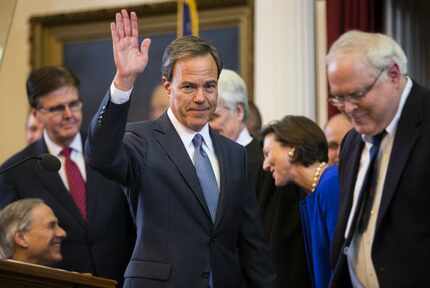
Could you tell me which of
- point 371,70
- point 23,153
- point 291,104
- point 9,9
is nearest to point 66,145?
point 23,153

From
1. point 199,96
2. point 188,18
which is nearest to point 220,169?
point 199,96

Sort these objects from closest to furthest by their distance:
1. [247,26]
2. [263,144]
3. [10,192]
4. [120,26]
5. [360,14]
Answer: [120,26], [10,192], [263,144], [360,14], [247,26]

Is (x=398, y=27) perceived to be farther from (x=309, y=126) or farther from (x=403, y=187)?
(x=403, y=187)

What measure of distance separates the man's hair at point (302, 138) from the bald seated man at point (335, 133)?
1.12 metres

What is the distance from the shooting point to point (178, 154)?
4.12 metres

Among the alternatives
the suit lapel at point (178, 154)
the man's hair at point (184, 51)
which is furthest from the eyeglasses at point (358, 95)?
the suit lapel at point (178, 154)

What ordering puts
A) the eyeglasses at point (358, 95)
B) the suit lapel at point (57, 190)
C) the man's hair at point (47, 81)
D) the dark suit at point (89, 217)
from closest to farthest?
the eyeglasses at point (358, 95) < the dark suit at point (89, 217) < the suit lapel at point (57, 190) < the man's hair at point (47, 81)

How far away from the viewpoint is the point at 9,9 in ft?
13.0

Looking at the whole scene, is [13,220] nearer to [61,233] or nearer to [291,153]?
[61,233]

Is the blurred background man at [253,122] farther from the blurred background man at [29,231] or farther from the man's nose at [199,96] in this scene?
the man's nose at [199,96]

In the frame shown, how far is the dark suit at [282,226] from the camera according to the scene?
527cm

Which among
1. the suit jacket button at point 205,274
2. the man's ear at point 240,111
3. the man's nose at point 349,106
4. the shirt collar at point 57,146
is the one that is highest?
the man's nose at point 349,106

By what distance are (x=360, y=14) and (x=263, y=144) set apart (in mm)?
3178

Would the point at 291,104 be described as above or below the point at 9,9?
below
